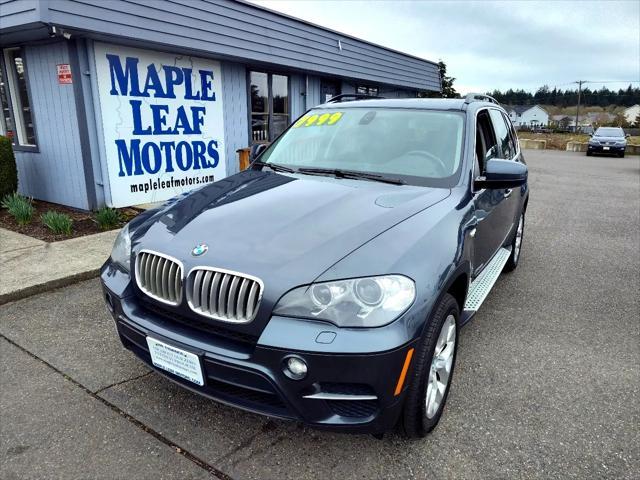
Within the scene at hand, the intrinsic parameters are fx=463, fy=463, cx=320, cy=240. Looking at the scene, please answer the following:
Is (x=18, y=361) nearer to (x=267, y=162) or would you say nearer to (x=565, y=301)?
(x=267, y=162)

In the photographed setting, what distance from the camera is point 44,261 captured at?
487 cm

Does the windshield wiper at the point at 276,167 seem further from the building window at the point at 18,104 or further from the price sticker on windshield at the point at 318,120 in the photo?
the building window at the point at 18,104

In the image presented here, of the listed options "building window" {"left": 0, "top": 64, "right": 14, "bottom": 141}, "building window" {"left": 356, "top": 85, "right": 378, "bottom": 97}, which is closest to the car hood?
"building window" {"left": 0, "top": 64, "right": 14, "bottom": 141}

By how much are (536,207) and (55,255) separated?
8486 mm

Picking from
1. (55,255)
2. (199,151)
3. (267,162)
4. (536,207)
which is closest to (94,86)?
(199,151)

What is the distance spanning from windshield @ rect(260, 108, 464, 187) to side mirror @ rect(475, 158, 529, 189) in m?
0.21

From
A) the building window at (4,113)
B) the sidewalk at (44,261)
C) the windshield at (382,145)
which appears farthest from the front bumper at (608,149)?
the building window at (4,113)

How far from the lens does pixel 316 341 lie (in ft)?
6.08

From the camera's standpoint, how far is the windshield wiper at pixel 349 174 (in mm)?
2975

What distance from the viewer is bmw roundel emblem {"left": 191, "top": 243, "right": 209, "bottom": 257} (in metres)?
2.18

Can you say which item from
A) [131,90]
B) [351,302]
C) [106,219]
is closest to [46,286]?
[106,219]

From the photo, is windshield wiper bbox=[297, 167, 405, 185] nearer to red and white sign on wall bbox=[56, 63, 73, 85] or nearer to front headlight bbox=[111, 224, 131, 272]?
front headlight bbox=[111, 224, 131, 272]

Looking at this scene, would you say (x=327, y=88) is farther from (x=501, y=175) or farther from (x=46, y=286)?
(x=501, y=175)

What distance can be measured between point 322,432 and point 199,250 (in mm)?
1154
